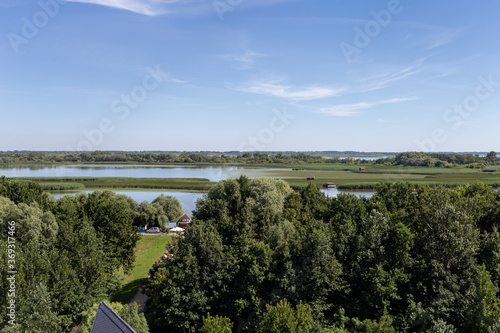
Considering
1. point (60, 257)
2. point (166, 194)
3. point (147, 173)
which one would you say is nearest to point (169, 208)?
point (166, 194)

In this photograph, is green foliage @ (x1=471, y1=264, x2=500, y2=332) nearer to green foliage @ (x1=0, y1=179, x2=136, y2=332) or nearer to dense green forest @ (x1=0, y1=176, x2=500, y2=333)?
dense green forest @ (x1=0, y1=176, x2=500, y2=333)

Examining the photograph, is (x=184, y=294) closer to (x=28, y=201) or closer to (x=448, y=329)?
(x=448, y=329)

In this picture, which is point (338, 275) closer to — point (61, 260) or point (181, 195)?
point (61, 260)

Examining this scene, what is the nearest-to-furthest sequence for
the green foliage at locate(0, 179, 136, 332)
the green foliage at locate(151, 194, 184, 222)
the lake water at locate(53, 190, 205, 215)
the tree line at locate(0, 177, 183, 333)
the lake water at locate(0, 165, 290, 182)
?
the tree line at locate(0, 177, 183, 333)
the green foliage at locate(0, 179, 136, 332)
the green foliage at locate(151, 194, 184, 222)
the lake water at locate(53, 190, 205, 215)
the lake water at locate(0, 165, 290, 182)

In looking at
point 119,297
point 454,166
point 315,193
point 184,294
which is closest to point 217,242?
point 184,294

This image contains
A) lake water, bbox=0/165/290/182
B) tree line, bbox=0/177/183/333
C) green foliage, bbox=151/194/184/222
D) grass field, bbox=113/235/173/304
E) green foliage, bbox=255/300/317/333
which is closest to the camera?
green foliage, bbox=255/300/317/333

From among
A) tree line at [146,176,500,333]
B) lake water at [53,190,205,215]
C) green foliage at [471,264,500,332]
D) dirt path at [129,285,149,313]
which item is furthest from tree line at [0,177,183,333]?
lake water at [53,190,205,215]
